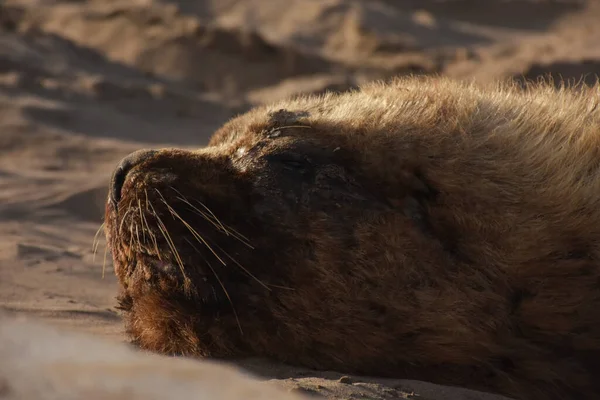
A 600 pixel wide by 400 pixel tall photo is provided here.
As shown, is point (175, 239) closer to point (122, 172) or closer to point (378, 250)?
point (122, 172)

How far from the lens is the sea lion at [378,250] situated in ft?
10.2

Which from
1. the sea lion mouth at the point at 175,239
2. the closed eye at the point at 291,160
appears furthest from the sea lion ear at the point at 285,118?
the sea lion mouth at the point at 175,239

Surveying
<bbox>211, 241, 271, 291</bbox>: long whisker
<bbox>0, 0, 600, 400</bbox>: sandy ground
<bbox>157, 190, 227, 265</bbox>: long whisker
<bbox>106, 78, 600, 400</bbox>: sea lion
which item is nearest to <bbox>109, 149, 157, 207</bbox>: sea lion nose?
<bbox>106, 78, 600, 400</bbox>: sea lion

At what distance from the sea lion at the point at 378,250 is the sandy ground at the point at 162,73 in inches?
6.1

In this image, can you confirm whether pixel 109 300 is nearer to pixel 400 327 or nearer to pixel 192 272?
pixel 192 272

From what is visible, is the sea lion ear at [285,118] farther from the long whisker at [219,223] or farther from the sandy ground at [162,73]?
the sandy ground at [162,73]

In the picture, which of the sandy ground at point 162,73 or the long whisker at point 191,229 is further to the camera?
the sandy ground at point 162,73

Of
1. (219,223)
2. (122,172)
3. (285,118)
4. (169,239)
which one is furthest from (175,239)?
(285,118)

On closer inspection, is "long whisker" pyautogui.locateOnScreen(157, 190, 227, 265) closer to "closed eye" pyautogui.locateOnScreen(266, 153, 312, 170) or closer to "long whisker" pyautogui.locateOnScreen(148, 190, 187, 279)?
"long whisker" pyautogui.locateOnScreen(148, 190, 187, 279)

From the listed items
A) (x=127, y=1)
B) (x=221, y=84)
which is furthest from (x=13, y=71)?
(x=127, y=1)

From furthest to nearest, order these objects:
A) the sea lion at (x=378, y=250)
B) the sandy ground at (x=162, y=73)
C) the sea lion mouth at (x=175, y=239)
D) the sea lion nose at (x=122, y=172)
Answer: the sandy ground at (x=162, y=73), the sea lion nose at (x=122, y=172), the sea lion mouth at (x=175, y=239), the sea lion at (x=378, y=250)

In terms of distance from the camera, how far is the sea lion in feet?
10.2

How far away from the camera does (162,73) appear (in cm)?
1045

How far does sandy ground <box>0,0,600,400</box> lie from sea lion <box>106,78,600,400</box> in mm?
155
